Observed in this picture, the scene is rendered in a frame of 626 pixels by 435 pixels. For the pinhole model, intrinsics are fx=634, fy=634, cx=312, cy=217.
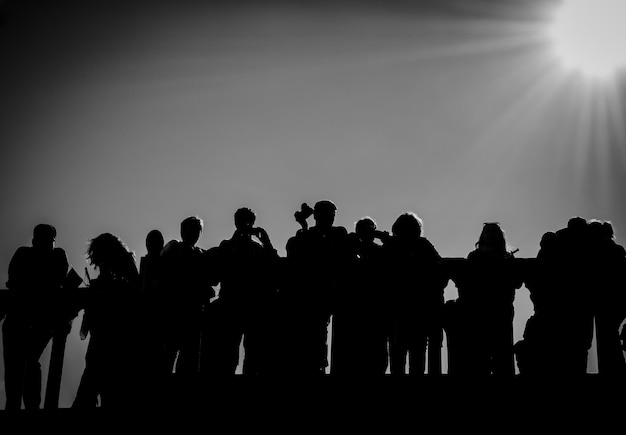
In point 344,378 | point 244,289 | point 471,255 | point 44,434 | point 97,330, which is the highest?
point 471,255

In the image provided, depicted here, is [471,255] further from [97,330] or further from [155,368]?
[97,330]

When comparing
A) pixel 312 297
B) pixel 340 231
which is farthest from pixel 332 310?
pixel 340 231

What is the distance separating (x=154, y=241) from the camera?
7.31 m

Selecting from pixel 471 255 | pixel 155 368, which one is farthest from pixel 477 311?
pixel 155 368

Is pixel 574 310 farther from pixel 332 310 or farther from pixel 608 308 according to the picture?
pixel 332 310

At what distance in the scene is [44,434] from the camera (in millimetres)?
6148

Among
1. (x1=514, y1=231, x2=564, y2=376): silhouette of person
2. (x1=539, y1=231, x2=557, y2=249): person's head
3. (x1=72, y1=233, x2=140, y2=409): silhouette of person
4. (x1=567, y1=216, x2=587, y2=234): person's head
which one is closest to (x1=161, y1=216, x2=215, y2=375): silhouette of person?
(x1=72, y1=233, x2=140, y2=409): silhouette of person

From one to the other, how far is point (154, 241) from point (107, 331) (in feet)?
3.85

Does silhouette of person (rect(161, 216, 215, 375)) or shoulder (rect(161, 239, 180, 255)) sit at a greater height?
shoulder (rect(161, 239, 180, 255))

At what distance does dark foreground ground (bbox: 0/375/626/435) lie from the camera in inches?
226

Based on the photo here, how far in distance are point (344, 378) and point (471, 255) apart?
1744 millimetres

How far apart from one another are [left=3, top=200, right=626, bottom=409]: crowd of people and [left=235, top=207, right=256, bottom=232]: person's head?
11 mm

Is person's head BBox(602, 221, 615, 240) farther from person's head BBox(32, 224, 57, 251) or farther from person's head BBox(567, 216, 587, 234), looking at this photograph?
person's head BBox(32, 224, 57, 251)

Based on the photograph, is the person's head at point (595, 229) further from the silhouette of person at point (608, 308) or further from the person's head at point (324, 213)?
the person's head at point (324, 213)
